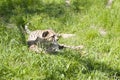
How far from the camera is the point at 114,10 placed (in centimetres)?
716

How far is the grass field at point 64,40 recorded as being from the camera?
5.01m

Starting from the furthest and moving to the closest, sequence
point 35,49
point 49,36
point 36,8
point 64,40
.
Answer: point 36,8
point 64,40
point 49,36
point 35,49

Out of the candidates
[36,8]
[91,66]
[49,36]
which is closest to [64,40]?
[49,36]

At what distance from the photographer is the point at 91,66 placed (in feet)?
17.6

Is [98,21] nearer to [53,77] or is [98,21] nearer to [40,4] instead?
[40,4]

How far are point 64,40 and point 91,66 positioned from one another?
1.19 m

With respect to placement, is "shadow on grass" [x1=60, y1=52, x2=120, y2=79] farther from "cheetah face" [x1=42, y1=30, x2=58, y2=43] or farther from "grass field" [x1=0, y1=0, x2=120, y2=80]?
"cheetah face" [x1=42, y1=30, x2=58, y2=43]

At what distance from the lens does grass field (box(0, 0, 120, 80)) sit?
16.4 feet

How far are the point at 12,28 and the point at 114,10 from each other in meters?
2.38

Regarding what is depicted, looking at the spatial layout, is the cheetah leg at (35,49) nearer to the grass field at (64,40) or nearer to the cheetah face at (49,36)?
the grass field at (64,40)

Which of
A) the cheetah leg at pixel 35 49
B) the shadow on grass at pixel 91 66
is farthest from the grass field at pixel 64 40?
the cheetah leg at pixel 35 49

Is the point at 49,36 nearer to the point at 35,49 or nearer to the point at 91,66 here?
the point at 35,49

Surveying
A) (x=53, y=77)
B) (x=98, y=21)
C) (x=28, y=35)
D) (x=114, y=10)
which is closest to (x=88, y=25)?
(x=98, y=21)

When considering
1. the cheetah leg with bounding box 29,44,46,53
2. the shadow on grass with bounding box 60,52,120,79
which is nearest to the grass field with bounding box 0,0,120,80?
the shadow on grass with bounding box 60,52,120,79
